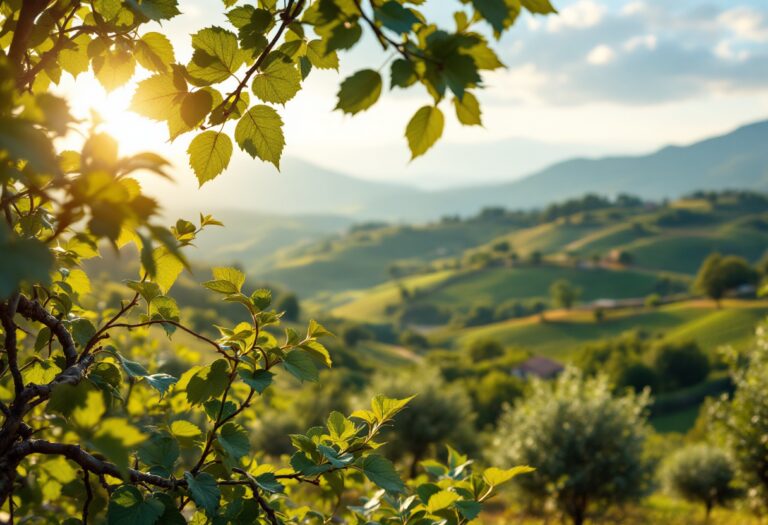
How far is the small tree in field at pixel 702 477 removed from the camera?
1222 inches

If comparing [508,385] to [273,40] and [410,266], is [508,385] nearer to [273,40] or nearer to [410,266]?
[273,40]

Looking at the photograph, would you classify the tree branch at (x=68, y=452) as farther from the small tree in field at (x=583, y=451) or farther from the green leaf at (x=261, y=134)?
the small tree in field at (x=583, y=451)

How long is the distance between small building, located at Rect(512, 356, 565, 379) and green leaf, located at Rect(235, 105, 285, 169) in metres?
91.7

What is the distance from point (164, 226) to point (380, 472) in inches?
50.9

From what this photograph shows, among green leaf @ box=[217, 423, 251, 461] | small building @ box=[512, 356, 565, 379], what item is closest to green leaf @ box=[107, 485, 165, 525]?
green leaf @ box=[217, 423, 251, 461]

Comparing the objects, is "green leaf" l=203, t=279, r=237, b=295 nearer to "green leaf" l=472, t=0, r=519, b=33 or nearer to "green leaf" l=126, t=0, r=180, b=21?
"green leaf" l=126, t=0, r=180, b=21

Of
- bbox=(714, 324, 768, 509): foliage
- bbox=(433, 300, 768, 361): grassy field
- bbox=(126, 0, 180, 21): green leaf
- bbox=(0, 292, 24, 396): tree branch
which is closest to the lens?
bbox=(0, 292, 24, 396): tree branch

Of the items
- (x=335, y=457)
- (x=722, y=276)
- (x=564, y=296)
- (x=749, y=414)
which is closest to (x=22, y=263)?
(x=335, y=457)

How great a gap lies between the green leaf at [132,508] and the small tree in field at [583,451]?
74.8ft

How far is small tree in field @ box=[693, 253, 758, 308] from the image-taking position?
106312mm

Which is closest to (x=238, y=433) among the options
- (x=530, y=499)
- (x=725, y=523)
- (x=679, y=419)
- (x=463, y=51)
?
(x=463, y=51)

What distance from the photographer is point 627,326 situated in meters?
111

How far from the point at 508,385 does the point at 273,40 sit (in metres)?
67.5

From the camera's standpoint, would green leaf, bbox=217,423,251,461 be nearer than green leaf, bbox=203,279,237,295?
Yes
